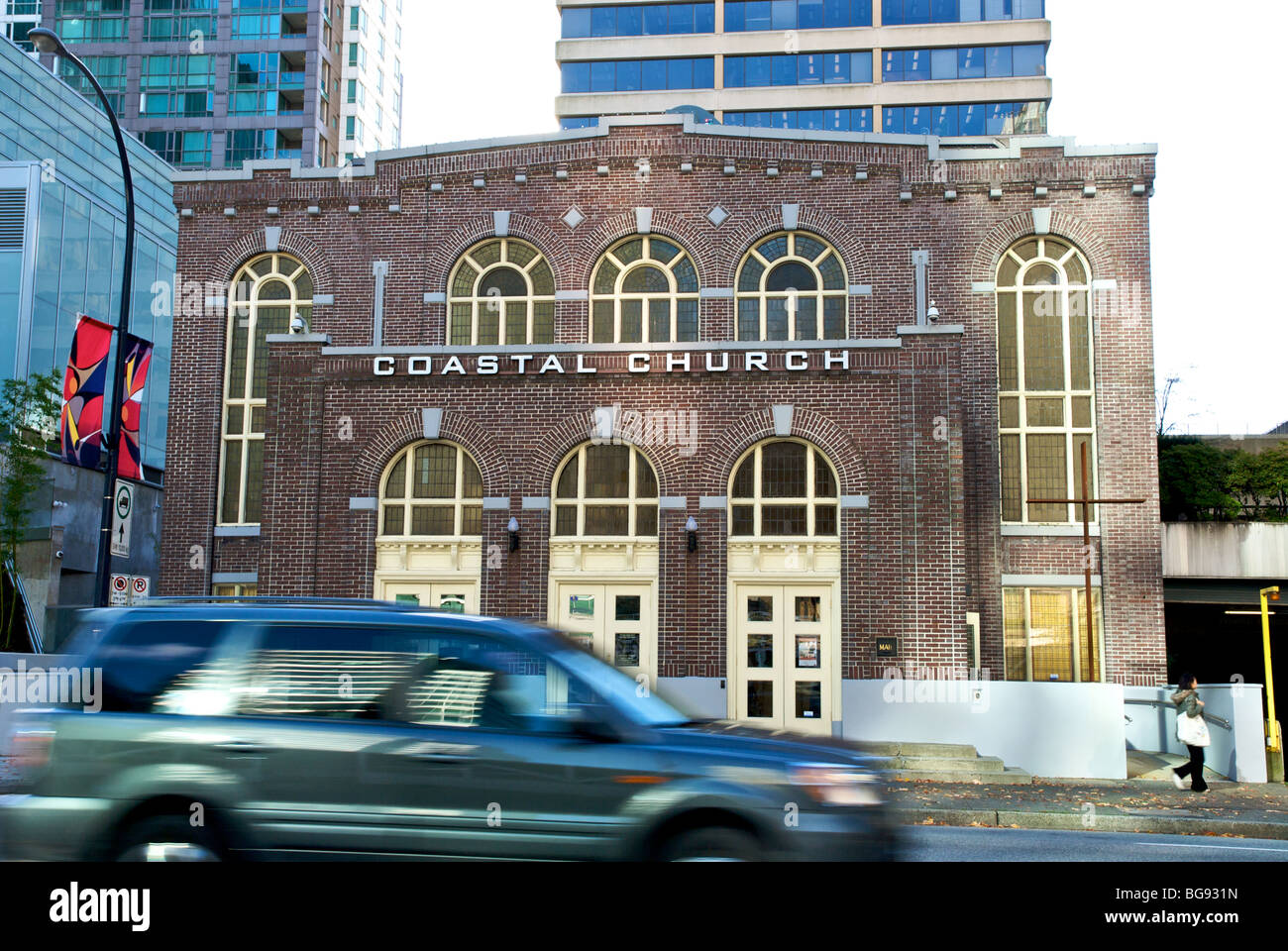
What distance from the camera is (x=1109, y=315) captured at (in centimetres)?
2402

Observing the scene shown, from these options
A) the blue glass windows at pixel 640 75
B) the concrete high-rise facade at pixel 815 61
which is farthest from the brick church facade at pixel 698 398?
the blue glass windows at pixel 640 75

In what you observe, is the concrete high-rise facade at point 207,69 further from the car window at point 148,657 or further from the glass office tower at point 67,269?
the car window at point 148,657

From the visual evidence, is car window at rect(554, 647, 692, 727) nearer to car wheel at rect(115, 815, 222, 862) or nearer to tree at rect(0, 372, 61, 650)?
car wheel at rect(115, 815, 222, 862)

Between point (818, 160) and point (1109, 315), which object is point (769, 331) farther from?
point (1109, 315)

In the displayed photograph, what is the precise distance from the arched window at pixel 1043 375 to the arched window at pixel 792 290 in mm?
3344

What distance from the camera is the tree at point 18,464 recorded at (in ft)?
103

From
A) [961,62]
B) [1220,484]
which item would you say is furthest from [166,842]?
[961,62]

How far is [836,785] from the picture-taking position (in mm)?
7254

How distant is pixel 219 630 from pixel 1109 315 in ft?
67.6

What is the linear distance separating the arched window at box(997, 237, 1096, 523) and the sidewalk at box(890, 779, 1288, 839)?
7.02 meters

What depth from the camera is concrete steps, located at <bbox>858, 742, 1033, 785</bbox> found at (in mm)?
18344

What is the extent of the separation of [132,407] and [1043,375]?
56.9ft
